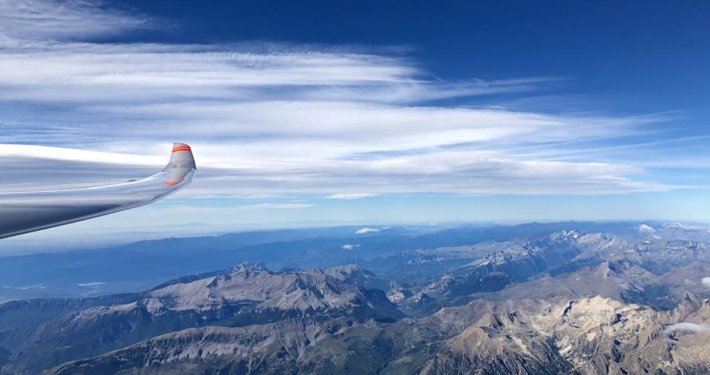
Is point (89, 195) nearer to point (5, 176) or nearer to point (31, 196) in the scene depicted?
point (31, 196)

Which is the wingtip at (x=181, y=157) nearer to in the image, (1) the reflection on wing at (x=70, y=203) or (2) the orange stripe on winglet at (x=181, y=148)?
(2) the orange stripe on winglet at (x=181, y=148)

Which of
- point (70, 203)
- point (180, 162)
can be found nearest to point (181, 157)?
point (180, 162)

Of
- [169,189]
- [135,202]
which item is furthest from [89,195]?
[169,189]

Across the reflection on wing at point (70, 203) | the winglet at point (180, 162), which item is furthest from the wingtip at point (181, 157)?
the reflection on wing at point (70, 203)

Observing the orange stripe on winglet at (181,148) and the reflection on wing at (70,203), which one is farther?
the orange stripe on winglet at (181,148)

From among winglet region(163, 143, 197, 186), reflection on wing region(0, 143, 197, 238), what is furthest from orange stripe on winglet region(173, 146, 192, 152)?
reflection on wing region(0, 143, 197, 238)
